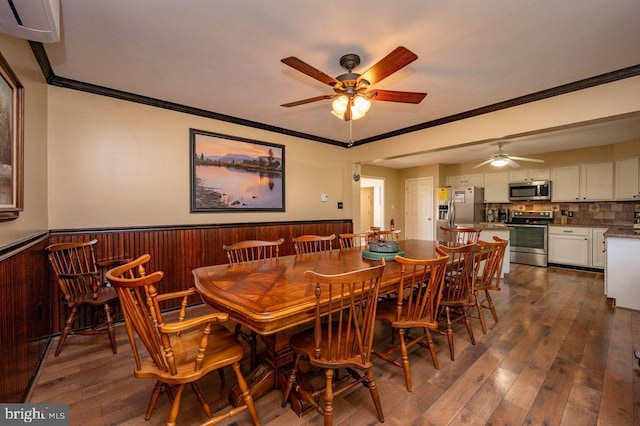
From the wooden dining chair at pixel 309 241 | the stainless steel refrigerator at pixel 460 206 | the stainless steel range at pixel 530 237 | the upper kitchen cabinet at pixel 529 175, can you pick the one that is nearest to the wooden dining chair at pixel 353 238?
the wooden dining chair at pixel 309 241

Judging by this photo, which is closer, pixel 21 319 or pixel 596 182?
pixel 21 319

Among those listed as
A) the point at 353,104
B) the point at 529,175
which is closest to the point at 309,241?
the point at 353,104

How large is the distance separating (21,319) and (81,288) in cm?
89

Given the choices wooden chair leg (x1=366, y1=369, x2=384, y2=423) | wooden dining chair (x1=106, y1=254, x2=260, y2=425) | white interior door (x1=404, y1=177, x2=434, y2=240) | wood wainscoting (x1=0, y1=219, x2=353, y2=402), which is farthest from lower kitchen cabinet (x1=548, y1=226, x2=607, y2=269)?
wooden dining chair (x1=106, y1=254, x2=260, y2=425)

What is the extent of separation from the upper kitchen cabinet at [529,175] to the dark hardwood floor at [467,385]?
3.74 metres

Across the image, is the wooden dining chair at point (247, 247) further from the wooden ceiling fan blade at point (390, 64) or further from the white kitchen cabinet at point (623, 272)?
the white kitchen cabinet at point (623, 272)

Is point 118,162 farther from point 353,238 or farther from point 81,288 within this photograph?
point 353,238

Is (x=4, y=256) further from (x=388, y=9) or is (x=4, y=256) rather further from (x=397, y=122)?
(x=397, y=122)

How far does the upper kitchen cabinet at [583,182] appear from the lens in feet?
16.3

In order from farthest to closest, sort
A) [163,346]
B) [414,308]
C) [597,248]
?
[597,248] < [414,308] < [163,346]

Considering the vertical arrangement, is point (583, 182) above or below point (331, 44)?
below

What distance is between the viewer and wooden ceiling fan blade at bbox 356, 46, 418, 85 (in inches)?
65.0

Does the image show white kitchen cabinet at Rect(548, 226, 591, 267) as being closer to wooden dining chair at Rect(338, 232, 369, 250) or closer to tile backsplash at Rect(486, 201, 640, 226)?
tile backsplash at Rect(486, 201, 640, 226)

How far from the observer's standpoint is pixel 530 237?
565 centimetres
